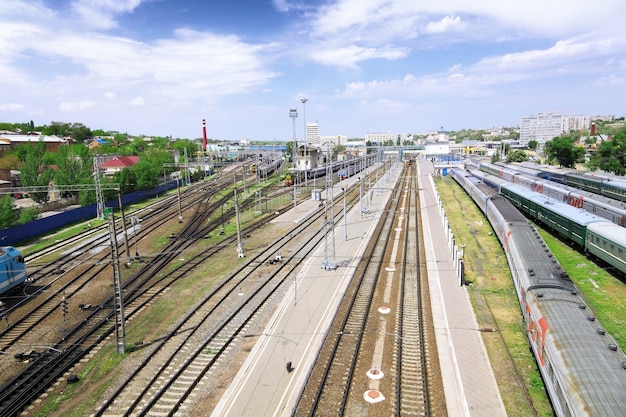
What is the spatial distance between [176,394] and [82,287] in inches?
659

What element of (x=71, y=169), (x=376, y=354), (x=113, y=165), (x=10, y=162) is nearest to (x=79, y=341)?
(x=376, y=354)

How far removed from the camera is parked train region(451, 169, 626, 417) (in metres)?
11.5

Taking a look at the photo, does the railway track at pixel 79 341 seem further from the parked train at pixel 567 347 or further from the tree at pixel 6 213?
the tree at pixel 6 213

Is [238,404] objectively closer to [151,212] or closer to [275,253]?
[275,253]

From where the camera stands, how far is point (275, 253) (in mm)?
36656

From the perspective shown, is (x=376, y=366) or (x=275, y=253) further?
(x=275, y=253)

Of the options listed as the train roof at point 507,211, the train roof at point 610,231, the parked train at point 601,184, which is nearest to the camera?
the train roof at point 610,231

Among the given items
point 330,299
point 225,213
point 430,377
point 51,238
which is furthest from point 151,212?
point 430,377

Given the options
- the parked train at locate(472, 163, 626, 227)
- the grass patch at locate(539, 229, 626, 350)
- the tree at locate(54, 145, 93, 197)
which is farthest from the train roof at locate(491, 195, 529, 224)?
the tree at locate(54, 145, 93, 197)

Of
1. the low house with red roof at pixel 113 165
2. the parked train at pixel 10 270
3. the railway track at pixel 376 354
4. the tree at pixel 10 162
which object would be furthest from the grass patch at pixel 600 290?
the tree at pixel 10 162

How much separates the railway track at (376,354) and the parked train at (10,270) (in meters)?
20.8

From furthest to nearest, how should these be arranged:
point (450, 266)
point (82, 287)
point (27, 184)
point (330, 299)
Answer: point (27, 184) → point (450, 266) → point (82, 287) → point (330, 299)

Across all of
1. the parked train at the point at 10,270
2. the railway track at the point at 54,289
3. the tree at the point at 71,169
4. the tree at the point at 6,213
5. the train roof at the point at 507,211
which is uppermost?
the tree at the point at 71,169

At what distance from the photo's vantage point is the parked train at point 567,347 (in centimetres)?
1149
